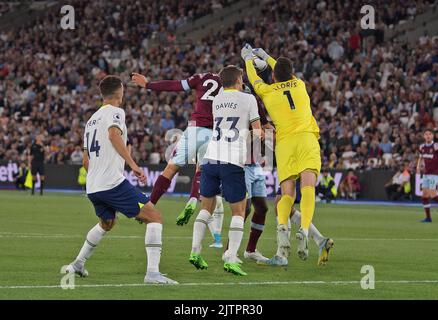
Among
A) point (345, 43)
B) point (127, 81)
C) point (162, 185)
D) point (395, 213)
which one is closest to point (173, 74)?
point (127, 81)

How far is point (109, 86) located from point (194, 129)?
394cm

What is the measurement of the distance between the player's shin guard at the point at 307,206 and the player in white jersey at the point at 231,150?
1164 mm

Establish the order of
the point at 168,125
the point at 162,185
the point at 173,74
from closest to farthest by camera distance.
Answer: the point at 162,185, the point at 168,125, the point at 173,74

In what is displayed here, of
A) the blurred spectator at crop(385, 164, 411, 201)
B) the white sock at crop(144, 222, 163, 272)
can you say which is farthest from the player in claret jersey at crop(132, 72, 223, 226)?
the blurred spectator at crop(385, 164, 411, 201)

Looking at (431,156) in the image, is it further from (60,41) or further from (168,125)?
(60,41)

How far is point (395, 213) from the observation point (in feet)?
91.5

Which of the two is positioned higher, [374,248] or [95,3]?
[95,3]

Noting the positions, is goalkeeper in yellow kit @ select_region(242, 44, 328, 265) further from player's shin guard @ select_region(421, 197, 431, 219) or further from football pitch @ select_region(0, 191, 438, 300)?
player's shin guard @ select_region(421, 197, 431, 219)

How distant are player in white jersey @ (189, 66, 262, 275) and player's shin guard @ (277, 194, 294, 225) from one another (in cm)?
104

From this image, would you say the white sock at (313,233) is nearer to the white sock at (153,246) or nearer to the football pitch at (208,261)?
the football pitch at (208,261)

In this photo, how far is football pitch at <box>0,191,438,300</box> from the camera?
410 inches

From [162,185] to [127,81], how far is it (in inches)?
1172

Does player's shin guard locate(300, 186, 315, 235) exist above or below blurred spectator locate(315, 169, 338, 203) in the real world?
above

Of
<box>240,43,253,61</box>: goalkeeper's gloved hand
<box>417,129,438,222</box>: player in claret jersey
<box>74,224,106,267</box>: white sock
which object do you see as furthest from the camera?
<box>417,129,438,222</box>: player in claret jersey
